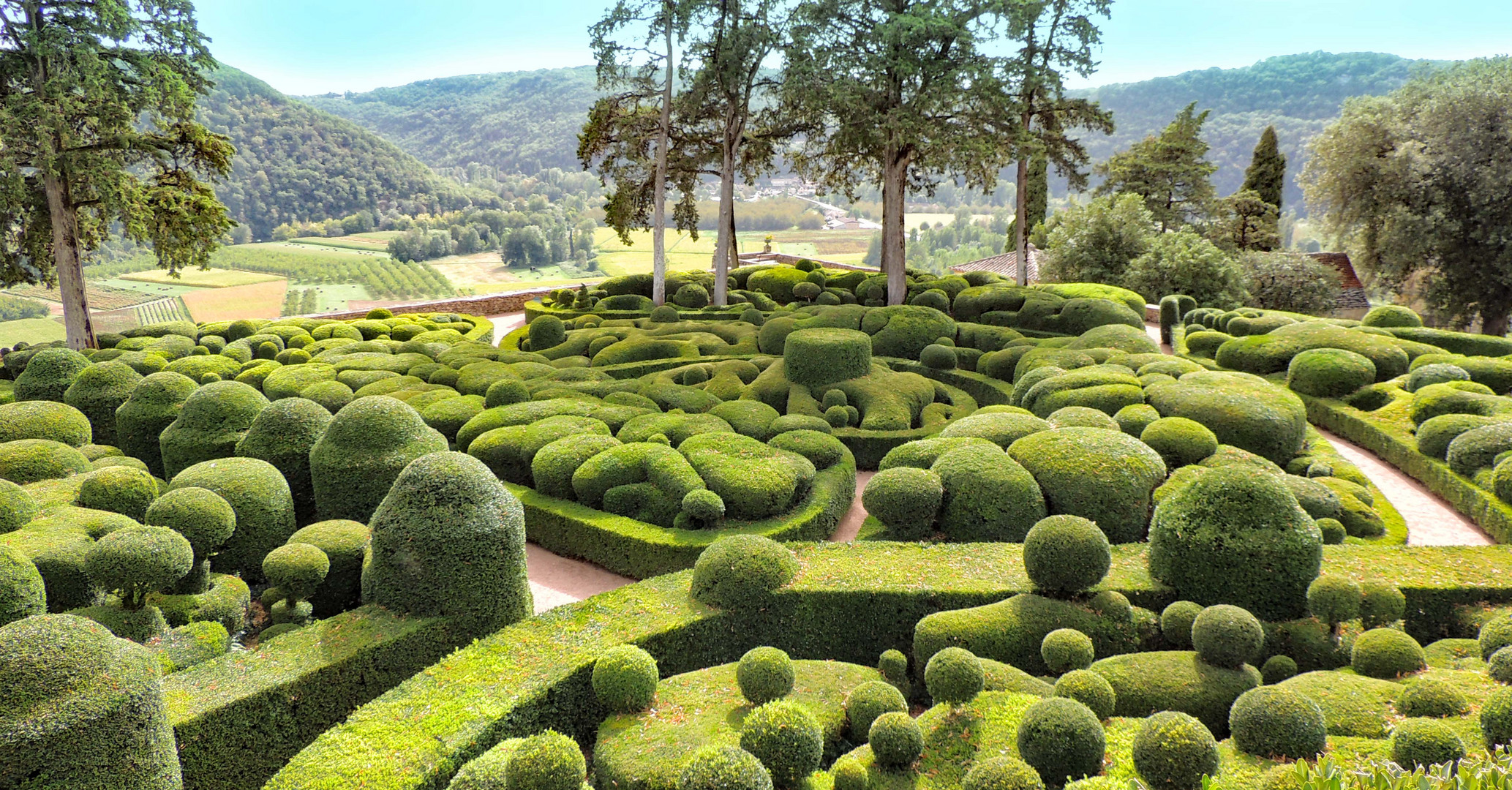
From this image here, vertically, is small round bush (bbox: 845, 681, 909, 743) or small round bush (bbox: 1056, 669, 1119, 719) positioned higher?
small round bush (bbox: 1056, 669, 1119, 719)

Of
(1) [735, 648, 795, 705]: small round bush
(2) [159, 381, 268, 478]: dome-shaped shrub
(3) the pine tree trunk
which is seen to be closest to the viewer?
(1) [735, 648, 795, 705]: small round bush

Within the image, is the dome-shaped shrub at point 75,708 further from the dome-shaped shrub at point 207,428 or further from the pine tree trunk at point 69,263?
the pine tree trunk at point 69,263

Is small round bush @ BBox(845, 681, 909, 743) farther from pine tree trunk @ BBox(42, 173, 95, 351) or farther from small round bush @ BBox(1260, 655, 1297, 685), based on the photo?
pine tree trunk @ BBox(42, 173, 95, 351)

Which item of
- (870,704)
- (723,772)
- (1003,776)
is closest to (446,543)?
(723,772)

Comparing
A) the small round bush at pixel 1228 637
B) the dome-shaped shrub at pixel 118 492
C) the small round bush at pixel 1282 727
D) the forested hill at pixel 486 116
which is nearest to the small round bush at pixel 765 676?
the small round bush at pixel 1282 727

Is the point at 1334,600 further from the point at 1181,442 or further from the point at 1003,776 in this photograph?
the point at 1003,776

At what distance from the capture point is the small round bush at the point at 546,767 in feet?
20.3

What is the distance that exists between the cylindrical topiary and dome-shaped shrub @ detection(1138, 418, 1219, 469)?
19.1 ft

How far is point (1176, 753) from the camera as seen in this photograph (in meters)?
6.06

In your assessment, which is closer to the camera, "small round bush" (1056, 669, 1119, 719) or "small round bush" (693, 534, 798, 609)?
"small round bush" (1056, 669, 1119, 719)

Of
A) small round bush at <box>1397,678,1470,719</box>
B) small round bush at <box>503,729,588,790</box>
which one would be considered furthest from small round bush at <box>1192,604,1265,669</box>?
Result: small round bush at <box>503,729,588,790</box>

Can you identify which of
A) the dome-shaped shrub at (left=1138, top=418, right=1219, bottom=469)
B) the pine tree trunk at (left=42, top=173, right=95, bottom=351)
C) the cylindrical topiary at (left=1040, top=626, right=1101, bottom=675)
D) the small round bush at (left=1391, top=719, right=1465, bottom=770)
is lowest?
the cylindrical topiary at (left=1040, top=626, right=1101, bottom=675)

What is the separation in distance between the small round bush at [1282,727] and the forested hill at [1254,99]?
12745 centimetres

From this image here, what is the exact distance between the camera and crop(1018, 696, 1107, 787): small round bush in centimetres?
642
